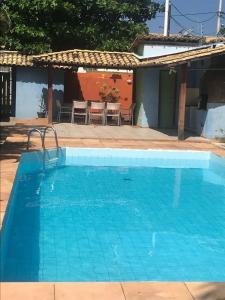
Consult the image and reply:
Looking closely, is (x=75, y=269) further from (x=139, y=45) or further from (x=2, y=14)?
(x=139, y=45)

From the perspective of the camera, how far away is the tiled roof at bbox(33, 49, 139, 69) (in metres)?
18.5

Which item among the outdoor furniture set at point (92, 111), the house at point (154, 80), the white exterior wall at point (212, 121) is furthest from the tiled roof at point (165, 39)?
the white exterior wall at point (212, 121)

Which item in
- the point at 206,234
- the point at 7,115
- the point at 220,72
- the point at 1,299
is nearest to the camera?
the point at 1,299

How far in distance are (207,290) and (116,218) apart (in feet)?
12.9

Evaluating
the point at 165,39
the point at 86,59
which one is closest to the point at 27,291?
the point at 86,59

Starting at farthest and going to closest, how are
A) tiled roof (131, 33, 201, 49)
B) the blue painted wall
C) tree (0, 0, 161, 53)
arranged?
tree (0, 0, 161, 53) < the blue painted wall < tiled roof (131, 33, 201, 49)

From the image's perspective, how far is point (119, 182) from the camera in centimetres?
1093

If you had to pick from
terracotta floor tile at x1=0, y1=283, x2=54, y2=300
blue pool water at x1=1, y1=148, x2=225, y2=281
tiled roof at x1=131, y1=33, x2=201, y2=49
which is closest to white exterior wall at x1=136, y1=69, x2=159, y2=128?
tiled roof at x1=131, y1=33, x2=201, y2=49

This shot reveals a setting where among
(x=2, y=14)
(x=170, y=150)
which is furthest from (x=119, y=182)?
(x=2, y=14)

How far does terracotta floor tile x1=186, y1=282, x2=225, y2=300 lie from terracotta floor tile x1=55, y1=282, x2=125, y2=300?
65cm

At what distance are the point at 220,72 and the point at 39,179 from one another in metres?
8.05

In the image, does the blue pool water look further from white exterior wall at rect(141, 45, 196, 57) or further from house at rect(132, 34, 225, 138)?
white exterior wall at rect(141, 45, 196, 57)

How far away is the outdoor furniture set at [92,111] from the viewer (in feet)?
63.1

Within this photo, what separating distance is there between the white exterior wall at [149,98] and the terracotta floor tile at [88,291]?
15.4 m
